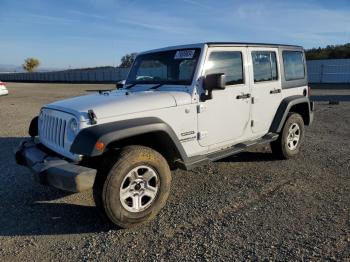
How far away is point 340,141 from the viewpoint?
7723mm

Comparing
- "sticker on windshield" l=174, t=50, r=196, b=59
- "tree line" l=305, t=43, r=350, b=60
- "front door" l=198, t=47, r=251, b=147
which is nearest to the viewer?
"front door" l=198, t=47, r=251, b=147

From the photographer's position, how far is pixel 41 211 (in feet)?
14.4

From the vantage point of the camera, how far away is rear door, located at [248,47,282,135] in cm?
552

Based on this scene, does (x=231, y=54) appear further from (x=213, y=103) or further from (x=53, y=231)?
(x=53, y=231)

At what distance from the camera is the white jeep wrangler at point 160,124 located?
3.71 metres

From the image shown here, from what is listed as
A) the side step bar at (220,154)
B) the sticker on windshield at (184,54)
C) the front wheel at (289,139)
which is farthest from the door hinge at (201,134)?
the front wheel at (289,139)

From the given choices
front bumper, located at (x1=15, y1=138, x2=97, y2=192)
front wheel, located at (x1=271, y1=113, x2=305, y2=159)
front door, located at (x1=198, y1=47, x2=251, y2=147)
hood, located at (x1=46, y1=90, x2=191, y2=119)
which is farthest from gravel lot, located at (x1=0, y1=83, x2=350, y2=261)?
hood, located at (x1=46, y1=90, x2=191, y2=119)

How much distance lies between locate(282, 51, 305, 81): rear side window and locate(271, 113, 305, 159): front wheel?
0.72 m

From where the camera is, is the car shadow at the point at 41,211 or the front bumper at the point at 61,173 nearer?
the front bumper at the point at 61,173

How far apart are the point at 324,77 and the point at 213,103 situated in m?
29.1

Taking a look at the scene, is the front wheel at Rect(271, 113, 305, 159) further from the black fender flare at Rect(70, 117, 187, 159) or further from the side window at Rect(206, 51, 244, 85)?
the black fender flare at Rect(70, 117, 187, 159)

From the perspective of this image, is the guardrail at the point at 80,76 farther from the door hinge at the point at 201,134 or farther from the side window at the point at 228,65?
the door hinge at the point at 201,134

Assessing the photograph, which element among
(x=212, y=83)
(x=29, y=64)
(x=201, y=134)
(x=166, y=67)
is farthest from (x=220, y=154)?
(x=29, y=64)

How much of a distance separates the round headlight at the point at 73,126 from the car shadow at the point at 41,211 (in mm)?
968
